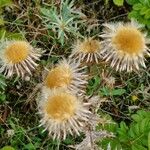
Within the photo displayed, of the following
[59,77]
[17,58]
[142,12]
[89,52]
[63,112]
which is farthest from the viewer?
[142,12]

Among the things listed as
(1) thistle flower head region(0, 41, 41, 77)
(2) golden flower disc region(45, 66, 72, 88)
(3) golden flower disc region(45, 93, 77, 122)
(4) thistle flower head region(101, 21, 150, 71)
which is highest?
(4) thistle flower head region(101, 21, 150, 71)

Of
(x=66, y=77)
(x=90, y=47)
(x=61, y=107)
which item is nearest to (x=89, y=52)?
(x=90, y=47)

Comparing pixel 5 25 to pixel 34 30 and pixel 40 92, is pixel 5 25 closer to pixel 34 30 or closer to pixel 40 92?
pixel 34 30

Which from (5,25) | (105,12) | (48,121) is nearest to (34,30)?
(5,25)

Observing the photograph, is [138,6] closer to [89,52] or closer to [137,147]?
[89,52]

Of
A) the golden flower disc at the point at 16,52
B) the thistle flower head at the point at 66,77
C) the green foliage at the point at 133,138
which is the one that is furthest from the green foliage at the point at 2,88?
the green foliage at the point at 133,138

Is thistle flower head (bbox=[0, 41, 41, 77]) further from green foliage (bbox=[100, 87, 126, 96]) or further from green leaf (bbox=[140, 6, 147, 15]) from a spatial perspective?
green leaf (bbox=[140, 6, 147, 15])

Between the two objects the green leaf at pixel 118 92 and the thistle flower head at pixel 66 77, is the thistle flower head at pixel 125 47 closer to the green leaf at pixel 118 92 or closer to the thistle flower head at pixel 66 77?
the thistle flower head at pixel 66 77

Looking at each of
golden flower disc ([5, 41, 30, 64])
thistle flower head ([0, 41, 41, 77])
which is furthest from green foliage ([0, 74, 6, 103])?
golden flower disc ([5, 41, 30, 64])
